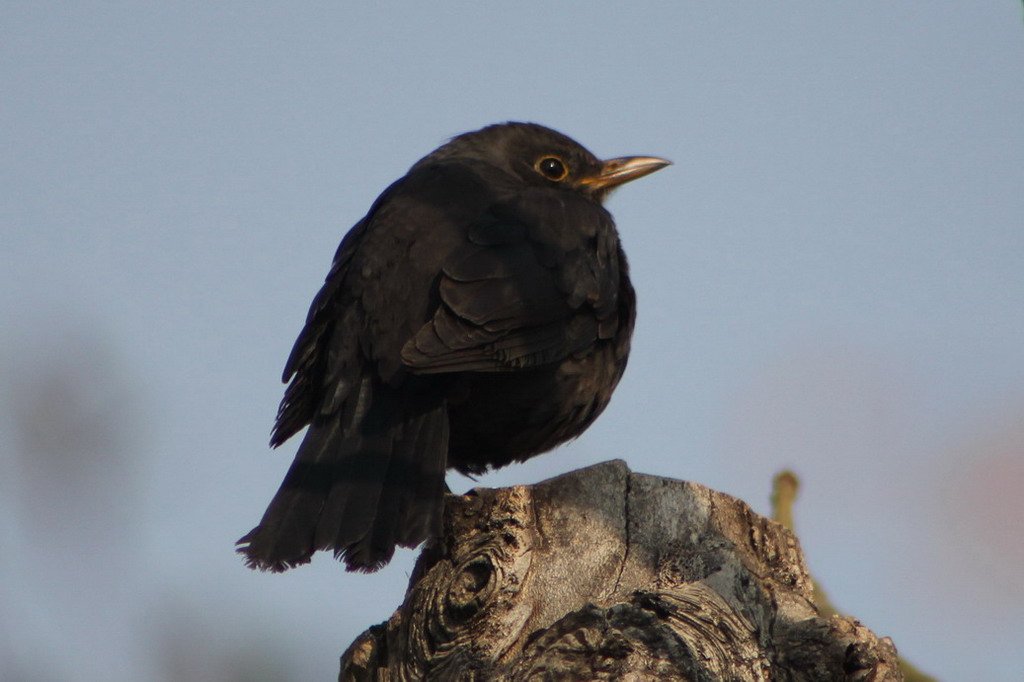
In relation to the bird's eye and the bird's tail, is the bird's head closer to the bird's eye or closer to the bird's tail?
the bird's eye

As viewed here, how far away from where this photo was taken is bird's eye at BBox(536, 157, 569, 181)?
7.09 metres

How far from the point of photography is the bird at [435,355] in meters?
4.45

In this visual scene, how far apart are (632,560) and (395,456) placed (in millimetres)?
1166

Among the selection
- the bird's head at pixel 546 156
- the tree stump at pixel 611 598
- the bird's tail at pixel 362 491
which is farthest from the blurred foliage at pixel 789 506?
the bird's head at pixel 546 156

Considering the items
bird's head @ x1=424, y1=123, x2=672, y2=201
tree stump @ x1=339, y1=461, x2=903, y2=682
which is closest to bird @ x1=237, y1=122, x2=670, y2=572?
tree stump @ x1=339, y1=461, x2=903, y2=682

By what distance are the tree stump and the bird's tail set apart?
0.53 feet

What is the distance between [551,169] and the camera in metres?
7.10

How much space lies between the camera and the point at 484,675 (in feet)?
11.5

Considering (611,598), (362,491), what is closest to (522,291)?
(362,491)

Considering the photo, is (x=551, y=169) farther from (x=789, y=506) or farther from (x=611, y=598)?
(x=611, y=598)

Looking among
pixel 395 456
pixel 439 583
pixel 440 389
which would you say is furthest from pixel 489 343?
pixel 439 583

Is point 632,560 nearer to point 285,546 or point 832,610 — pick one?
point 832,610

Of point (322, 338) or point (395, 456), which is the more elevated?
point (322, 338)

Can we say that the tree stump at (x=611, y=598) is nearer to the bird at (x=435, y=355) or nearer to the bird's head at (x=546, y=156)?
the bird at (x=435, y=355)
